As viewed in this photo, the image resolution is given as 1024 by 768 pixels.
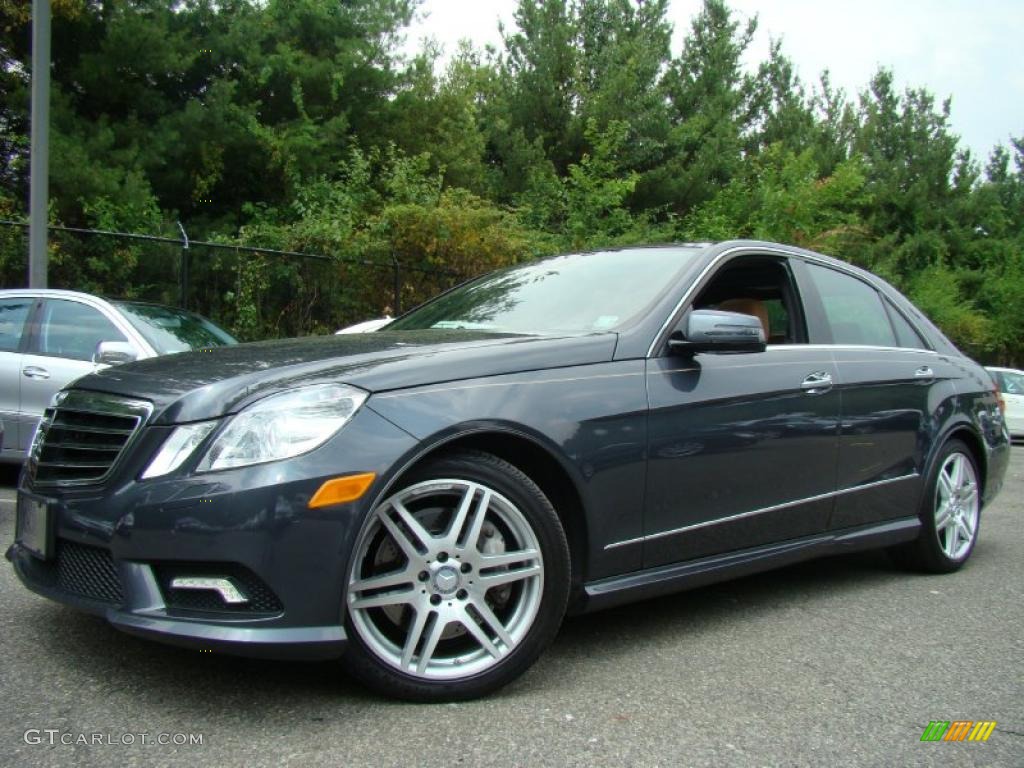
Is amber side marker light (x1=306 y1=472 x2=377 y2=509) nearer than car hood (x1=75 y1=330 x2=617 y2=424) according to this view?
Yes

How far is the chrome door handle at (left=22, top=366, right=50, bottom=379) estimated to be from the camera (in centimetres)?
690

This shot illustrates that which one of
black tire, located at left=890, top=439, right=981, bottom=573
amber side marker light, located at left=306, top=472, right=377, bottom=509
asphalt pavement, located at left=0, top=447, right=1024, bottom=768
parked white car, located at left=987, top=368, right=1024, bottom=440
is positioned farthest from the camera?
parked white car, located at left=987, top=368, right=1024, bottom=440

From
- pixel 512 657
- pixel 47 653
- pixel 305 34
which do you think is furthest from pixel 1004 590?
pixel 305 34

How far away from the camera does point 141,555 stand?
2648 mm

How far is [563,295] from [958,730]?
215 centimetres

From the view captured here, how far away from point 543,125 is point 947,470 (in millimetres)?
21368

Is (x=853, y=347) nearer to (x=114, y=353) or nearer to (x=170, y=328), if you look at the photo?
(x=114, y=353)

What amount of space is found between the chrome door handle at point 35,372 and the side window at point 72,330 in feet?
0.46

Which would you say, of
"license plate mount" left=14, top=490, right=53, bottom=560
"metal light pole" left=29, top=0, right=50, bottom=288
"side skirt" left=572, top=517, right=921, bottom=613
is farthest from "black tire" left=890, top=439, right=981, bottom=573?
"metal light pole" left=29, top=0, right=50, bottom=288

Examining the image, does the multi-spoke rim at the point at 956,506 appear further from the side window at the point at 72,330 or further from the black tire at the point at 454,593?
the side window at the point at 72,330

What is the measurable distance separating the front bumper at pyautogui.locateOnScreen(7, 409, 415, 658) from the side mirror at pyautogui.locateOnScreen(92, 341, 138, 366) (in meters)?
4.24

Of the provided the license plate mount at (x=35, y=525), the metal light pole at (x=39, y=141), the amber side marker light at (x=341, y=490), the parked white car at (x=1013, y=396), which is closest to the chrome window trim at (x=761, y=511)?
the amber side marker light at (x=341, y=490)

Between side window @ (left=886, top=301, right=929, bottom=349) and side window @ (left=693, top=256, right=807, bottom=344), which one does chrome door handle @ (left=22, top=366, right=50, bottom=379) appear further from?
side window @ (left=886, top=301, right=929, bottom=349)

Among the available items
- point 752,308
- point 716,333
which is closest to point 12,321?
point 752,308
